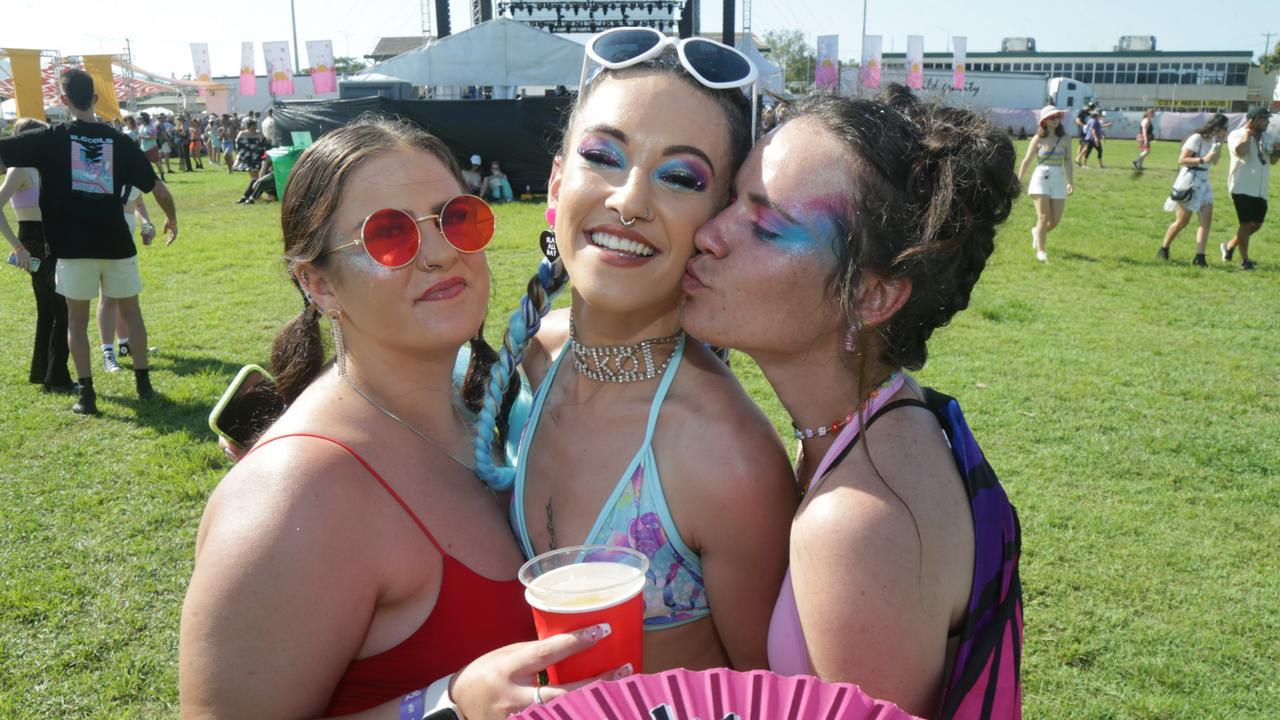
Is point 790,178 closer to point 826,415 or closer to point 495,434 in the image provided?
point 826,415

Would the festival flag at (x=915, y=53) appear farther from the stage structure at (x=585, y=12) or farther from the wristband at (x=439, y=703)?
the wristband at (x=439, y=703)

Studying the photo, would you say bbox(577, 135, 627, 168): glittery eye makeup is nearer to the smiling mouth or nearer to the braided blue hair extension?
the smiling mouth

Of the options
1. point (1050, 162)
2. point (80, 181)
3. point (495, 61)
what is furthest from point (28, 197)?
point (495, 61)

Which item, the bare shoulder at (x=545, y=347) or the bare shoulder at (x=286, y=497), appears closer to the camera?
the bare shoulder at (x=286, y=497)

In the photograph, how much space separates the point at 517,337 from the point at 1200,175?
42.3 ft

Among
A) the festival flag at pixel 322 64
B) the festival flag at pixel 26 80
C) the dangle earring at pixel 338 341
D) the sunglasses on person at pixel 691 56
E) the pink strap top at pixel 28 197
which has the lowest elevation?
the dangle earring at pixel 338 341

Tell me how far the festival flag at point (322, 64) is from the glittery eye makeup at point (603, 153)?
3043 centimetres

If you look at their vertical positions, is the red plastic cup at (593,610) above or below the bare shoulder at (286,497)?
below

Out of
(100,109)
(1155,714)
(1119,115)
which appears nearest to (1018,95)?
(1119,115)

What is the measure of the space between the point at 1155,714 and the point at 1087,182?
22579 millimetres

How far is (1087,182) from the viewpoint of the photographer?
2319 centimetres

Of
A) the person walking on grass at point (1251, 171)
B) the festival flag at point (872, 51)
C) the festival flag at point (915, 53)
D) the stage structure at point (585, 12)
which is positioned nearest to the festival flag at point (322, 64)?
the stage structure at point (585, 12)

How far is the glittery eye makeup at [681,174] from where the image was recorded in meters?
2.06

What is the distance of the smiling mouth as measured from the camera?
2.06 m
